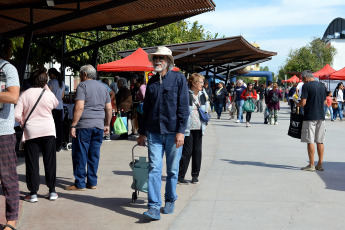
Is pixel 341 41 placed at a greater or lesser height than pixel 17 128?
greater

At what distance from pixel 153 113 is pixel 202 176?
291 centimetres

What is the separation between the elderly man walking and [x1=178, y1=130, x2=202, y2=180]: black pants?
1.23 m

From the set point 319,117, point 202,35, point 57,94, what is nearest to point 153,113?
point 319,117

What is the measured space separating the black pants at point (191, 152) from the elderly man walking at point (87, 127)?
1232 millimetres

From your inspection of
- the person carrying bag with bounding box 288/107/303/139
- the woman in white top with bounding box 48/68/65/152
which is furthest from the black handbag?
the woman in white top with bounding box 48/68/65/152

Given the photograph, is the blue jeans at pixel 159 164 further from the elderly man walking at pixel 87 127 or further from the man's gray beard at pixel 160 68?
the elderly man walking at pixel 87 127

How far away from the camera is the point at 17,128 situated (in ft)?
35.7

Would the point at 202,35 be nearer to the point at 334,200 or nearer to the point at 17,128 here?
the point at 17,128

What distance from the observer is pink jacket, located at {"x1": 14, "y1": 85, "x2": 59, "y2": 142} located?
6.29m

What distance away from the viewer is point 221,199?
652 centimetres

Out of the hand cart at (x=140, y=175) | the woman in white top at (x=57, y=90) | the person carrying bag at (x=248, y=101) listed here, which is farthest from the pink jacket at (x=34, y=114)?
the person carrying bag at (x=248, y=101)

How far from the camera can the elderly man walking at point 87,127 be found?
22.7 ft

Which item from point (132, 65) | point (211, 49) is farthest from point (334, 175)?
point (211, 49)

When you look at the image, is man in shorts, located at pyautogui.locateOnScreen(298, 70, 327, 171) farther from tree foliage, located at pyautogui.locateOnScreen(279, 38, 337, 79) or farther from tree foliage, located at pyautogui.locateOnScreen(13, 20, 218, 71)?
tree foliage, located at pyautogui.locateOnScreen(279, 38, 337, 79)
